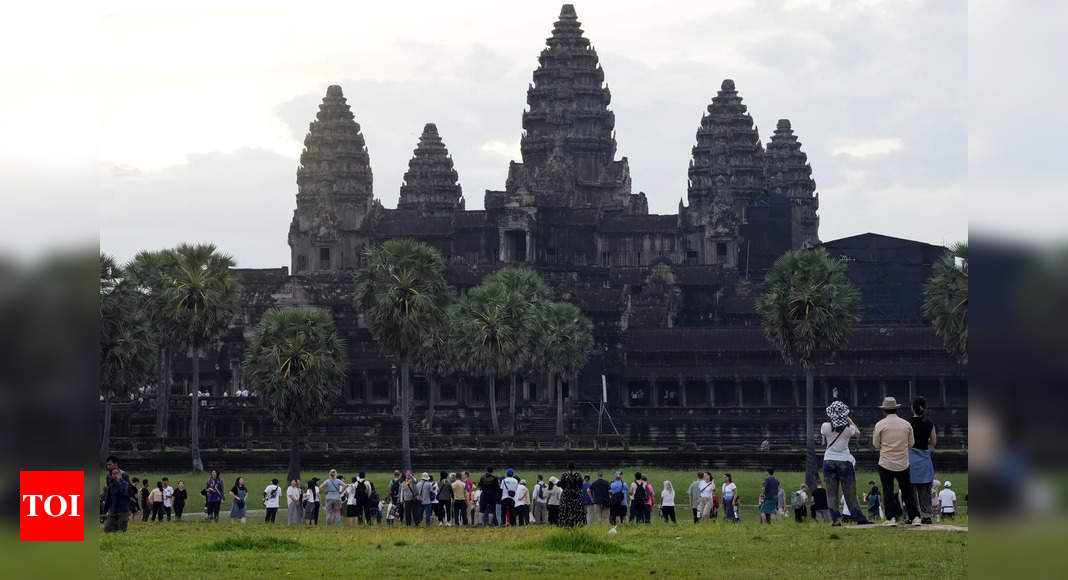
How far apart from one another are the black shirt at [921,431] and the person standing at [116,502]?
1819 centimetres

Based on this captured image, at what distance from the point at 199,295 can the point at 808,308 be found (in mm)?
32344

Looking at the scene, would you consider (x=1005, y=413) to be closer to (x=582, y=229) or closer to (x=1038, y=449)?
(x=1038, y=449)

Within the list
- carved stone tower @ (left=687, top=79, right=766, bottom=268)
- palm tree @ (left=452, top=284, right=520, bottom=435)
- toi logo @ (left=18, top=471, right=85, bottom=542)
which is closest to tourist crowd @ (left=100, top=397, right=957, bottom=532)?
toi logo @ (left=18, top=471, right=85, bottom=542)

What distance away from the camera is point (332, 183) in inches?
7047

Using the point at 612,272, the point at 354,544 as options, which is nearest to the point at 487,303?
the point at 612,272

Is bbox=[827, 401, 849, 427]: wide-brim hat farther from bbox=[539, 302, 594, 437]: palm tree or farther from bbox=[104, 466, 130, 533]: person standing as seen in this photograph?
bbox=[539, 302, 594, 437]: palm tree

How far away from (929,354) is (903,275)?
83.7 ft

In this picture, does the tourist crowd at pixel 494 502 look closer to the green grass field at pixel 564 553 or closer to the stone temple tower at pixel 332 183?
the green grass field at pixel 564 553

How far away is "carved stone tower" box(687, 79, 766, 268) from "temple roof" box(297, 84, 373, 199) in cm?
3574

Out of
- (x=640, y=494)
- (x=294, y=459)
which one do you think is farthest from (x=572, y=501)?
(x=294, y=459)

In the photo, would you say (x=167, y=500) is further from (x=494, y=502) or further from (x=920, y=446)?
(x=920, y=446)

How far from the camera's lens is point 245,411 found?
112 m

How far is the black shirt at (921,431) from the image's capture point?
27.5 metres

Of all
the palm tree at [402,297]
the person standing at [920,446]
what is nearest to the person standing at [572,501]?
the person standing at [920,446]
